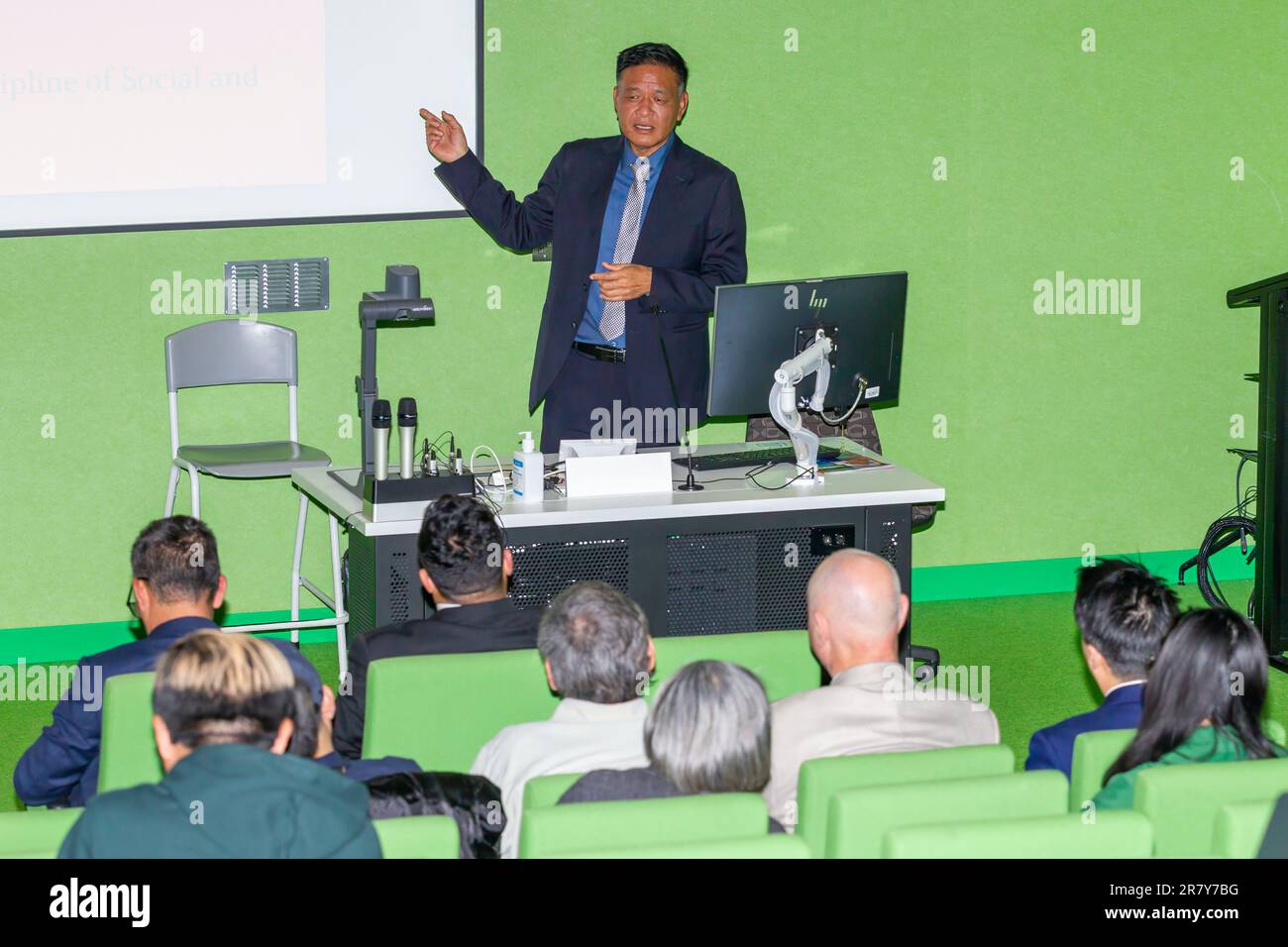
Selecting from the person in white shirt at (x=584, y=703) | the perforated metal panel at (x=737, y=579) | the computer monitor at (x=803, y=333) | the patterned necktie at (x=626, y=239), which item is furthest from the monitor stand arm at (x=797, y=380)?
the person in white shirt at (x=584, y=703)

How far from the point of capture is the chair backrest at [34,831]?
2.33m

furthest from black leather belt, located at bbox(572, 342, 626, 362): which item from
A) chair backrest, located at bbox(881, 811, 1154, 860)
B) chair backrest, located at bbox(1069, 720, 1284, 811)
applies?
chair backrest, located at bbox(881, 811, 1154, 860)

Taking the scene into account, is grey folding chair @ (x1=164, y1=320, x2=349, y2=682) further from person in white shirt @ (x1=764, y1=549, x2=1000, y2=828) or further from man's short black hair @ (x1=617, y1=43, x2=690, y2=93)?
person in white shirt @ (x1=764, y1=549, x2=1000, y2=828)

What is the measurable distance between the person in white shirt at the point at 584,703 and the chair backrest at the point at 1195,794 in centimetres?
82

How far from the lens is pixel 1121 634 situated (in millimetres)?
3072

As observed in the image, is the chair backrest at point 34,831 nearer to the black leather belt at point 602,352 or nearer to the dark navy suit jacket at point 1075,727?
the dark navy suit jacket at point 1075,727

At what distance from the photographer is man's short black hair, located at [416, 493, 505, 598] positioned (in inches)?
138

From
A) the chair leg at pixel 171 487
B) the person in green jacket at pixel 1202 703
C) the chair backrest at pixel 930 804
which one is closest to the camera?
the chair backrest at pixel 930 804

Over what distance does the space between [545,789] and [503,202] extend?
128 inches

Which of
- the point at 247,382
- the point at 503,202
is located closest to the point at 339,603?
the point at 247,382

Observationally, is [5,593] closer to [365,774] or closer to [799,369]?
[799,369]

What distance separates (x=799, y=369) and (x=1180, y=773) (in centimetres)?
218

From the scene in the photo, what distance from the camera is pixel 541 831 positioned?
223cm
